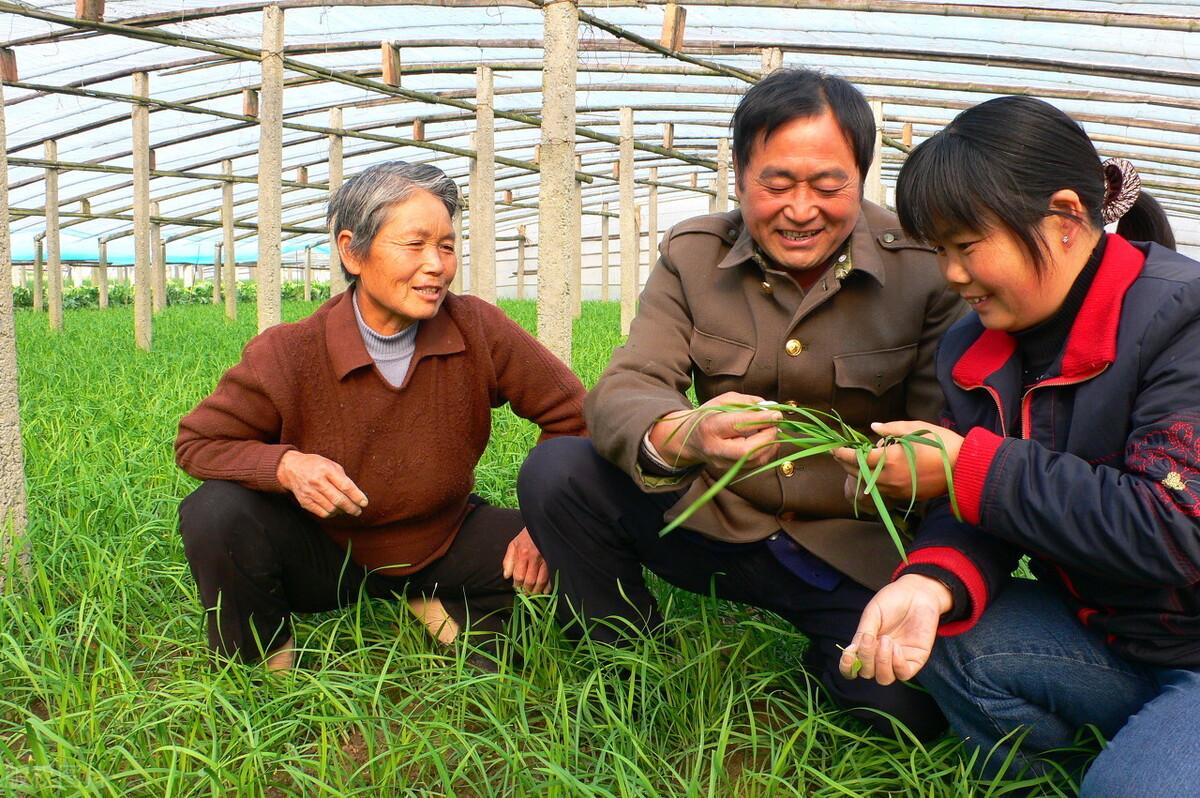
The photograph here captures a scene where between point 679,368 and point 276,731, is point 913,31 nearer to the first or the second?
point 679,368

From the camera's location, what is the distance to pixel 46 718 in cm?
189

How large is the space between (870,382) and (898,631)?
1.93 ft

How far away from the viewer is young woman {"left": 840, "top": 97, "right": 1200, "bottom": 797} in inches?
51.6

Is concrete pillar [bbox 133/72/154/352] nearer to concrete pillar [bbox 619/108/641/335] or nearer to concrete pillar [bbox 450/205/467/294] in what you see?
concrete pillar [bbox 450/205/467/294]

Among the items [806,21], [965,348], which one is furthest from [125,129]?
[965,348]

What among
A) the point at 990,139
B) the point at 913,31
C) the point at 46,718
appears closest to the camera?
the point at 990,139

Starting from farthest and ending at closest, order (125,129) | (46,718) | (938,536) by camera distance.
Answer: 1. (125,129)
2. (46,718)
3. (938,536)

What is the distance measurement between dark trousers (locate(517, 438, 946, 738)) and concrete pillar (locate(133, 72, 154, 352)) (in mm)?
5977

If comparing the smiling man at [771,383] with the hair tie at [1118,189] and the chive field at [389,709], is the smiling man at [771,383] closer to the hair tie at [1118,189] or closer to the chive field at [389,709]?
the chive field at [389,709]

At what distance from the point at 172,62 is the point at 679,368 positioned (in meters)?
7.71

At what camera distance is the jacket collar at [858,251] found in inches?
72.9

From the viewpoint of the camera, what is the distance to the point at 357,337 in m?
2.10

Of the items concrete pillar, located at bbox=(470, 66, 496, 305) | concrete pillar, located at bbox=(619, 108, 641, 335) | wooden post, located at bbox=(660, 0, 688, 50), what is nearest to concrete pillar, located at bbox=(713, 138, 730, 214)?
concrete pillar, located at bbox=(619, 108, 641, 335)

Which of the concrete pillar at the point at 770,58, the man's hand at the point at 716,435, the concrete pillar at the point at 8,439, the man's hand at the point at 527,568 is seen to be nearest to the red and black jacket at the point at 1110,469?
the man's hand at the point at 716,435
